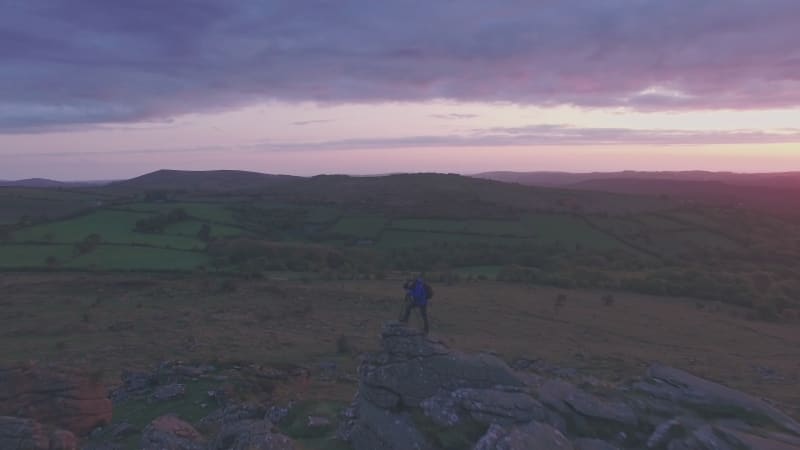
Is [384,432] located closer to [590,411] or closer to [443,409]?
[443,409]

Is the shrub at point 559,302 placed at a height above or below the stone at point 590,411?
below

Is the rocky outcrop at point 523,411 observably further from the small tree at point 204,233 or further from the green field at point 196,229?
the green field at point 196,229

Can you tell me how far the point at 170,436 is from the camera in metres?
16.5

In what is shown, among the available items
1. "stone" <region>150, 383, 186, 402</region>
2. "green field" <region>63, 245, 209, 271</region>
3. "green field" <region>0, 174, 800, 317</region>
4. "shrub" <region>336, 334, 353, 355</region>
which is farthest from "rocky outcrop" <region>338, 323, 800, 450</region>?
"green field" <region>63, 245, 209, 271</region>

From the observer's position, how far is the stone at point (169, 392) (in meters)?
21.6

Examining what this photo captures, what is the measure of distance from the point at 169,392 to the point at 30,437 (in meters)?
6.55

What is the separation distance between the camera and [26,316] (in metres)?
39.3

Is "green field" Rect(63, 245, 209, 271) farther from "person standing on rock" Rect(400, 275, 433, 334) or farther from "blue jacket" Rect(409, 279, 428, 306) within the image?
"blue jacket" Rect(409, 279, 428, 306)

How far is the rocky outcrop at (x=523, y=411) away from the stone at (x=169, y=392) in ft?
25.4

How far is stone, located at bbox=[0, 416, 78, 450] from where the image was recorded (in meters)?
15.4

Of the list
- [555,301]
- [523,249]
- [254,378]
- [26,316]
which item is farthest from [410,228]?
[254,378]

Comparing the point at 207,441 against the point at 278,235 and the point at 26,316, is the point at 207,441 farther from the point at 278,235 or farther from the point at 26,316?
the point at 278,235

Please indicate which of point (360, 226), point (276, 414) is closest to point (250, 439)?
point (276, 414)

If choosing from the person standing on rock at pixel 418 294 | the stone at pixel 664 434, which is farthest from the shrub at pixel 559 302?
the stone at pixel 664 434
